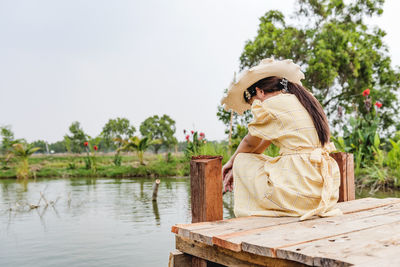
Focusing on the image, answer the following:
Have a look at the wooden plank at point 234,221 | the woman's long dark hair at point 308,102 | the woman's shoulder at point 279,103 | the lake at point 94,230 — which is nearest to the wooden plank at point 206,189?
the wooden plank at point 234,221

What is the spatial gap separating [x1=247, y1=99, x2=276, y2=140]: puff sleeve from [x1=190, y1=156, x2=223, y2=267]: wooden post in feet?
0.79

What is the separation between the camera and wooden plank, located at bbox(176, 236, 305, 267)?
4.69 feet

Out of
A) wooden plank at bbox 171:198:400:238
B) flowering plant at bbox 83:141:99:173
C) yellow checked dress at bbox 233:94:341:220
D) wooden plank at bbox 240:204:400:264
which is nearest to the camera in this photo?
wooden plank at bbox 240:204:400:264

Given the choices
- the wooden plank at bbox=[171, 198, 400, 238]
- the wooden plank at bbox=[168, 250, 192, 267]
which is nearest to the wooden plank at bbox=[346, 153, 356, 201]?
the wooden plank at bbox=[171, 198, 400, 238]

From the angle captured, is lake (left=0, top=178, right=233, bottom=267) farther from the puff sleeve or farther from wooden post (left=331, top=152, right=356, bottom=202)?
the puff sleeve

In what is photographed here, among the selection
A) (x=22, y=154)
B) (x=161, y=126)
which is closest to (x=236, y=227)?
(x=22, y=154)

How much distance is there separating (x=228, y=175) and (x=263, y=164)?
296 millimetres

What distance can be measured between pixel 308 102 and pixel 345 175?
91cm

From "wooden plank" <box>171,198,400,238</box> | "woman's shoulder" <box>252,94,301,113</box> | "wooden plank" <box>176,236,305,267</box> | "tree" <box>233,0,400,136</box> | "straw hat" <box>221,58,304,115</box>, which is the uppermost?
"tree" <box>233,0,400,136</box>

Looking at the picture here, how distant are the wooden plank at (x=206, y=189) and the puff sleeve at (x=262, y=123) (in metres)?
0.24

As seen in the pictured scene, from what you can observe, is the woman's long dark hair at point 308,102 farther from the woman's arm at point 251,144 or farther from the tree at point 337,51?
the tree at point 337,51

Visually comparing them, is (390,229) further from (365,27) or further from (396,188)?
(365,27)

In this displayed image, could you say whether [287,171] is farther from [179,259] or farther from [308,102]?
[179,259]

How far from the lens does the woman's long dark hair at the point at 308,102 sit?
2.02 meters
